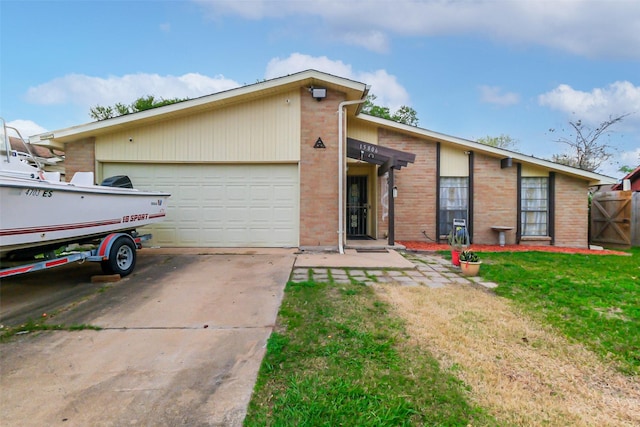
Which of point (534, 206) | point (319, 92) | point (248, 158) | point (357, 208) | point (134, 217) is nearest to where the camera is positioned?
point (134, 217)

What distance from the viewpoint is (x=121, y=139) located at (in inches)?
309

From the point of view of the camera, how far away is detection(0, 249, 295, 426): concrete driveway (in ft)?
6.25

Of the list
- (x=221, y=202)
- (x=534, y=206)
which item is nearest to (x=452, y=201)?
(x=534, y=206)

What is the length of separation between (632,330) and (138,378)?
4.87 metres

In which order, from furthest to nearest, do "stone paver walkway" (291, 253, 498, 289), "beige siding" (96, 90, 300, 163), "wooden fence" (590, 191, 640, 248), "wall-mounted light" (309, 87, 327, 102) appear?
"wooden fence" (590, 191, 640, 248)
"beige siding" (96, 90, 300, 163)
"wall-mounted light" (309, 87, 327, 102)
"stone paver walkway" (291, 253, 498, 289)

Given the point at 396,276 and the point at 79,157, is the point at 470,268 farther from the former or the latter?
the point at 79,157

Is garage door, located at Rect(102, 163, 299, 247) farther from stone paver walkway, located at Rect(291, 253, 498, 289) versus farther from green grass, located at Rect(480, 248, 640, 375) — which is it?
green grass, located at Rect(480, 248, 640, 375)

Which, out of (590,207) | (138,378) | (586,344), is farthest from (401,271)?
(590,207)

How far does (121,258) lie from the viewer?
205 inches

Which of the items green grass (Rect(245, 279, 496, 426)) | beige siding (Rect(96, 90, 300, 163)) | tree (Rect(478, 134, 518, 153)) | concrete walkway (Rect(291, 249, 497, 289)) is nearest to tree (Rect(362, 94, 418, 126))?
tree (Rect(478, 134, 518, 153))

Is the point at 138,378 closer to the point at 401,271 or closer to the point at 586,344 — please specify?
the point at 586,344

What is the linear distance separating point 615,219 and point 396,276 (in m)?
10.5

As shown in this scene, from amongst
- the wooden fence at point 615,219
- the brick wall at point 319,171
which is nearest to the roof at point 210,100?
the brick wall at point 319,171

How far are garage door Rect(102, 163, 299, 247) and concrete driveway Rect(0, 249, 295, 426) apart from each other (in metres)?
3.30
